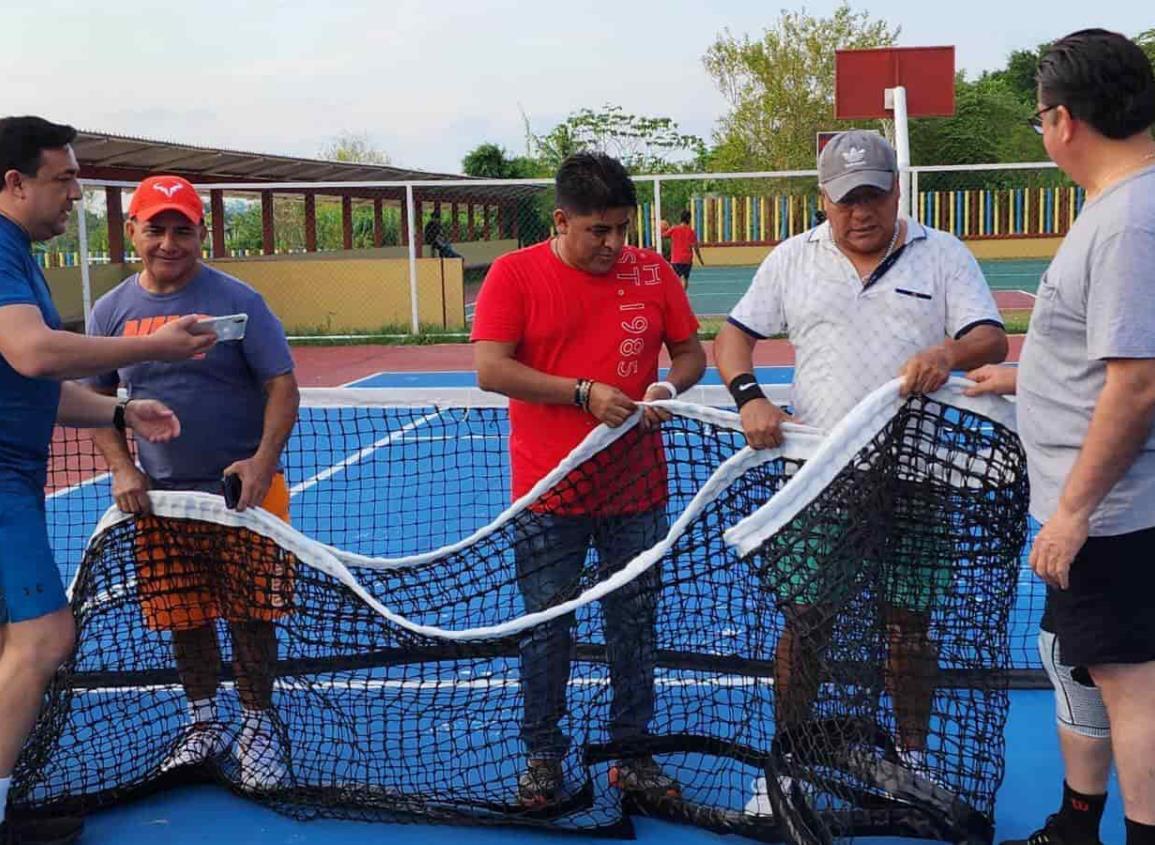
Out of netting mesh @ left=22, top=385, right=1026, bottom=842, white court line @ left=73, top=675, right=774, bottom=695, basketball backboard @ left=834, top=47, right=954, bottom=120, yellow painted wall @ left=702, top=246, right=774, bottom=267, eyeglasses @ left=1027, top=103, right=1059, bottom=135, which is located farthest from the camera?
yellow painted wall @ left=702, top=246, right=774, bottom=267

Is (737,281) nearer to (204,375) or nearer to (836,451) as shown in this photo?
(204,375)

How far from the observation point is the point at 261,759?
4.02 meters

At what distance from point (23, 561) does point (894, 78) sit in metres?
9.19

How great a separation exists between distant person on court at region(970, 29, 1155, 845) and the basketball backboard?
8.39 metres

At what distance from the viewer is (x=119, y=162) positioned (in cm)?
2077

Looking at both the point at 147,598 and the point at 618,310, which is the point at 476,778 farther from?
the point at 618,310

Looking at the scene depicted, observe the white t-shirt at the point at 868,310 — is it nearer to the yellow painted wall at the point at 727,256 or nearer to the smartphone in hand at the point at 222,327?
the smartphone in hand at the point at 222,327

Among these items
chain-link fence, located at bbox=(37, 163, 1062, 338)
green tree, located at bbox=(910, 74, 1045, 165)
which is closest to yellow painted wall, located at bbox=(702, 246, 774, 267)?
chain-link fence, located at bbox=(37, 163, 1062, 338)

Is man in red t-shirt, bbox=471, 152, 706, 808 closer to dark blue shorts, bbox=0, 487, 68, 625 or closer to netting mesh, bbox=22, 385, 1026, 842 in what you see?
netting mesh, bbox=22, 385, 1026, 842

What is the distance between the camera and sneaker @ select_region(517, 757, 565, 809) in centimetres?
377

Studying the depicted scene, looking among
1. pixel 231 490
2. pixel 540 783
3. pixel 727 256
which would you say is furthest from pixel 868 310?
pixel 727 256

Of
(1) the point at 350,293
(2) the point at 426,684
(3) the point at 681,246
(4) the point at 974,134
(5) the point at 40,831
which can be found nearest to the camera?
(5) the point at 40,831

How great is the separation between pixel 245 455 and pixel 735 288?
82.2 feet

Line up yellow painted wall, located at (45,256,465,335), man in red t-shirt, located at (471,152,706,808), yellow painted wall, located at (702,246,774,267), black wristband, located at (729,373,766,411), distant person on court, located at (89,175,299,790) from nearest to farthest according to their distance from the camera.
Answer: black wristband, located at (729,373,766,411) → man in red t-shirt, located at (471,152,706,808) → distant person on court, located at (89,175,299,790) → yellow painted wall, located at (45,256,465,335) → yellow painted wall, located at (702,246,774,267)
